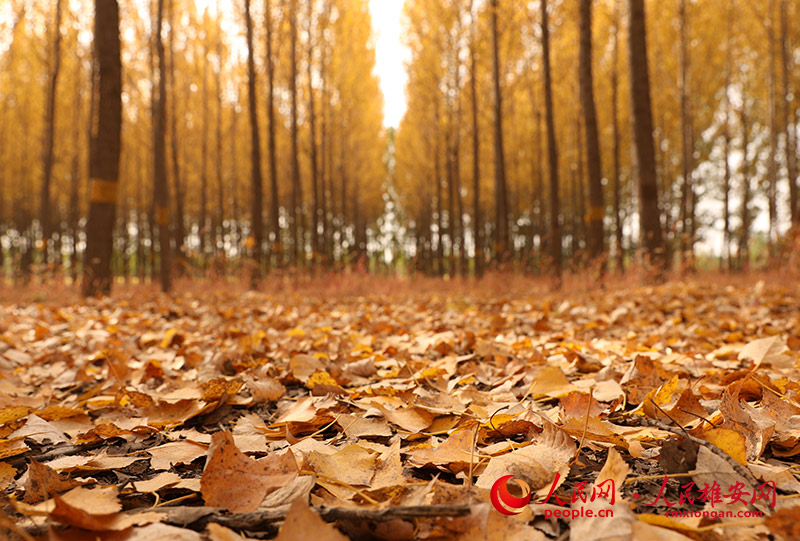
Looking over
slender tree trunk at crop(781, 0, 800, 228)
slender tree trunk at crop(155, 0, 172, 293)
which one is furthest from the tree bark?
slender tree trunk at crop(781, 0, 800, 228)

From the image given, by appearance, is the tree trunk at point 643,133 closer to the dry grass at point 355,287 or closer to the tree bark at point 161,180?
the dry grass at point 355,287

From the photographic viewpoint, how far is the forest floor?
2.25 ft

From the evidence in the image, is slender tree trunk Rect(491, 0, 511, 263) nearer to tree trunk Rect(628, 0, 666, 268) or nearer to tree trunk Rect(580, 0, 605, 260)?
tree trunk Rect(580, 0, 605, 260)

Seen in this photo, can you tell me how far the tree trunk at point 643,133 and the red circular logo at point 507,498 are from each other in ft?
18.1

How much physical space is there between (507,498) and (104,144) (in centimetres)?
583

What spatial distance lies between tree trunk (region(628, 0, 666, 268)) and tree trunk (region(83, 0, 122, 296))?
5.89m

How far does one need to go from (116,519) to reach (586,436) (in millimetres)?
864

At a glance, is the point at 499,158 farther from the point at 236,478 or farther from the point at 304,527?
the point at 304,527

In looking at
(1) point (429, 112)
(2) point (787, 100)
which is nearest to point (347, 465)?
(2) point (787, 100)

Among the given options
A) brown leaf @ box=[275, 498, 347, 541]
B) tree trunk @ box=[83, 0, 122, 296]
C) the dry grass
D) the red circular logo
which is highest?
tree trunk @ box=[83, 0, 122, 296]

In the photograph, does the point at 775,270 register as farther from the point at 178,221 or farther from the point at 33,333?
the point at 178,221

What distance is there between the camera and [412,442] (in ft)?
3.71

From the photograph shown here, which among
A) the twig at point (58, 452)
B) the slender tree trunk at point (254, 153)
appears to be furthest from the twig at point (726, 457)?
the slender tree trunk at point (254, 153)

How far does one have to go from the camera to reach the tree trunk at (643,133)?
560cm
